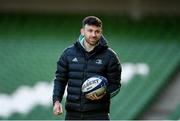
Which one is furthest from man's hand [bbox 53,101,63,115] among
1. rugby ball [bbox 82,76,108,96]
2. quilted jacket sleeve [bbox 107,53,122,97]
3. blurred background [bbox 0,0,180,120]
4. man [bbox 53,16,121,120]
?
blurred background [bbox 0,0,180,120]

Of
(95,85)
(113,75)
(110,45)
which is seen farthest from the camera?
(110,45)

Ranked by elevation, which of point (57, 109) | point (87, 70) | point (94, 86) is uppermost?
point (87, 70)

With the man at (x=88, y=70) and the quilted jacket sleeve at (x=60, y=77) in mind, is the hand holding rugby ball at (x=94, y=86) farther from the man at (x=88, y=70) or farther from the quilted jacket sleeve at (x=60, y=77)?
the quilted jacket sleeve at (x=60, y=77)

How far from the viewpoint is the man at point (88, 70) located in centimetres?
419

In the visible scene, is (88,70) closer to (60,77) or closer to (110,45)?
(60,77)

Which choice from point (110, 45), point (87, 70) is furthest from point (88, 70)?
point (110, 45)

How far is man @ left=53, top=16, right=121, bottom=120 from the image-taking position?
419cm

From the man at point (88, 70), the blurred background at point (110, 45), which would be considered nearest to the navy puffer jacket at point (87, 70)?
the man at point (88, 70)

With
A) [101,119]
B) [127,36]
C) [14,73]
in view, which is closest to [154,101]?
[127,36]

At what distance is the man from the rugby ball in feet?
0.12

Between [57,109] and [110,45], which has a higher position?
[110,45]

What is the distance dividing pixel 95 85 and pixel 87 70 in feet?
0.46

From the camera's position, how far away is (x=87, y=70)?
13.8 ft

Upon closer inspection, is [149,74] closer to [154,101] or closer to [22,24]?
[154,101]
